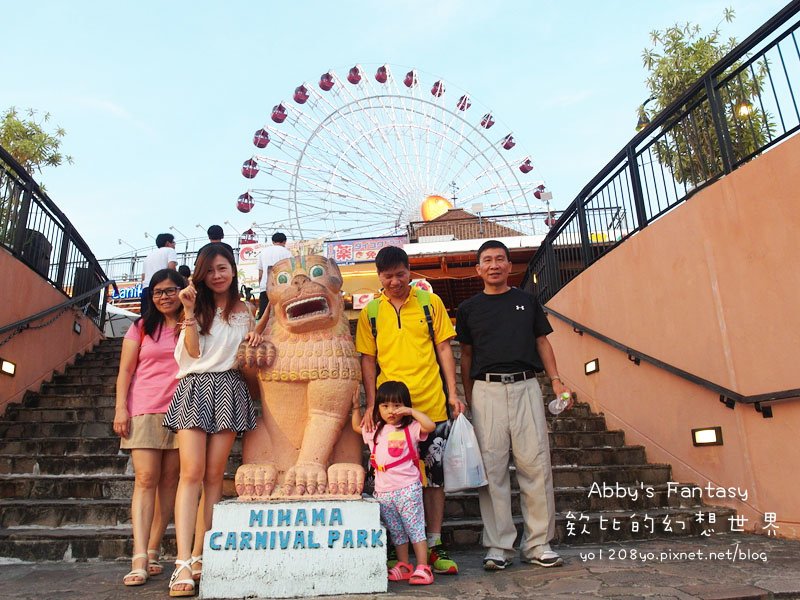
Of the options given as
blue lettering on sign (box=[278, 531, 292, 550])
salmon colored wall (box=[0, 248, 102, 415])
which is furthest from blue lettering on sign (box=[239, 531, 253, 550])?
salmon colored wall (box=[0, 248, 102, 415])

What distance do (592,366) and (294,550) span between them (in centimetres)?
358

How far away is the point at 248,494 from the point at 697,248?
121 inches

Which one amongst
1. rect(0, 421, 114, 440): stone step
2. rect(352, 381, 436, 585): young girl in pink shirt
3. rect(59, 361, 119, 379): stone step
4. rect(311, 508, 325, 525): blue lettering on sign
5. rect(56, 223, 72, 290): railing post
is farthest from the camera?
rect(56, 223, 72, 290): railing post

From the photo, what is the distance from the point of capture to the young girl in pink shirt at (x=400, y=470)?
237 centimetres

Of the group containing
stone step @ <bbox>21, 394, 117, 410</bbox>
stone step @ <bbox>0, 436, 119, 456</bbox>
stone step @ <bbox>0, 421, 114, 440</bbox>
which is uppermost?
stone step @ <bbox>21, 394, 117, 410</bbox>

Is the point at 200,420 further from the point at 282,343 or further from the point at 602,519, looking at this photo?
the point at 602,519

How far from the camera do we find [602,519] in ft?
10.5

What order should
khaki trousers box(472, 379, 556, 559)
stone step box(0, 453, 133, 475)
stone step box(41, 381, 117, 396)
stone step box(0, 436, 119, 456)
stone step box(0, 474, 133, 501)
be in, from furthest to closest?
stone step box(41, 381, 117, 396) → stone step box(0, 436, 119, 456) → stone step box(0, 453, 133, 475) → stone step box(0, 474, 133, 501) → khaki trousers box(472, 379, 556, 559)

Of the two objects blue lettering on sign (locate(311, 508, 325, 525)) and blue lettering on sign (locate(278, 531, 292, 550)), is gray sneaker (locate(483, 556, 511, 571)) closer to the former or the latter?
blue lettering on sign (locate(311, 508, 325, 525))

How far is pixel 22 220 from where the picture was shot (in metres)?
5.14

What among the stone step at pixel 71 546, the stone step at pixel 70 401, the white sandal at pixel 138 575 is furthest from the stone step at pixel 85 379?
the white sandal at pixel 138 575

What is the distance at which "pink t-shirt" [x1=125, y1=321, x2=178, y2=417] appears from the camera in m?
2.57

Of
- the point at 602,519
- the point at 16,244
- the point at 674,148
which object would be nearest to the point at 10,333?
the point at 16,244

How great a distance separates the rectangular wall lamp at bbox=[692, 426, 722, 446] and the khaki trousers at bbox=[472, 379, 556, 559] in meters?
1.53
